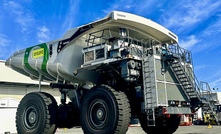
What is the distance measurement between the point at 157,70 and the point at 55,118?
4.24 metres

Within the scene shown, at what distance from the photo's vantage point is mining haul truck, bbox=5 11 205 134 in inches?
349

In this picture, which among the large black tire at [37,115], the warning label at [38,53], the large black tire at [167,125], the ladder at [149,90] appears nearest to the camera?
the ladder at [149,90]

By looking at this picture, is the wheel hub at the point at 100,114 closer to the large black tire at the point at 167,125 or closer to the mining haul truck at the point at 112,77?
the mining haul truck at the point at 112,77

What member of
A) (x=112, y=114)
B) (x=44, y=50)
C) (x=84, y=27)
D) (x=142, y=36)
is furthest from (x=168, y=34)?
(x=44, y=50)

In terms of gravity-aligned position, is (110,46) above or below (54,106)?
above

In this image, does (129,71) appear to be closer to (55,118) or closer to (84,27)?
(84,27)

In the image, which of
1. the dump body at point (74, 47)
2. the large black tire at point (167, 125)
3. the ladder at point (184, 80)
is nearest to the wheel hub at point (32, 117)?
the dump body at point (74, 47)

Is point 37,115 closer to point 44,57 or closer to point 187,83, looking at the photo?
point 44,57

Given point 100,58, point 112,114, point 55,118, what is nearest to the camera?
point 112,114

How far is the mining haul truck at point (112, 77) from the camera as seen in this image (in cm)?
887

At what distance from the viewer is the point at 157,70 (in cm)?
906

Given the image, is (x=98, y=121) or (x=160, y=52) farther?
(x=160, y=52)

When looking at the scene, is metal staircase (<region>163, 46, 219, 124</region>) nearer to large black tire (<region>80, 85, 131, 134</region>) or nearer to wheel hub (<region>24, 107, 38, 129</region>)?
large black tire (<region>80, 85, 131, 134</region>)

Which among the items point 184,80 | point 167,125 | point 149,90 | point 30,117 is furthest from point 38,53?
point 167,125
